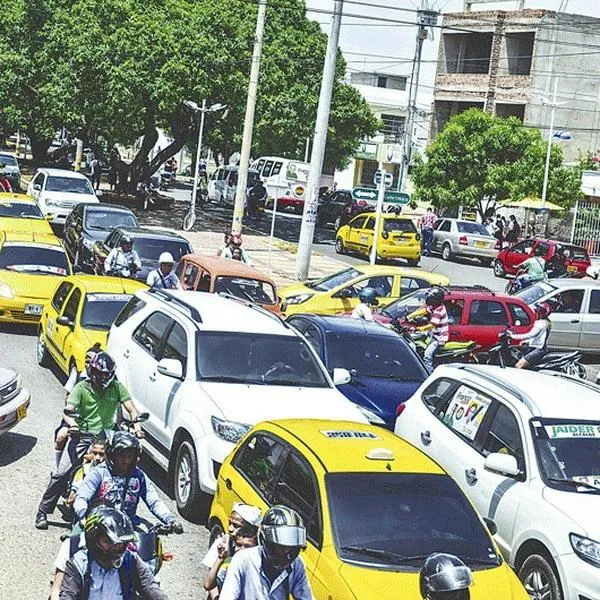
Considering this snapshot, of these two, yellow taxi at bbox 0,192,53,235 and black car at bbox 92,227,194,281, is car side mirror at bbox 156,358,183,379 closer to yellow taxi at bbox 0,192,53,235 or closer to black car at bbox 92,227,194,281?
black car at bbox 92,227,194,281

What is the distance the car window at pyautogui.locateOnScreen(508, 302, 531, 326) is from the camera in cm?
1928

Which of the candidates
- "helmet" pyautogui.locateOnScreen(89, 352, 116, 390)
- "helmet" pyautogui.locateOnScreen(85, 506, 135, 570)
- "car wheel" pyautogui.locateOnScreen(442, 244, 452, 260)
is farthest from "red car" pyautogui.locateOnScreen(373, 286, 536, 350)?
"car wheel" pyautogui.locateOnScreen(442, 244, 452, 260)

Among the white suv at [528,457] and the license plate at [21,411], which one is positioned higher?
the white suv at [528,457]

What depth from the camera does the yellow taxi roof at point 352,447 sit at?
7.55m

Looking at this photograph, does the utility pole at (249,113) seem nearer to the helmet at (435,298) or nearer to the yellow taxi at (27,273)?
the yellow taxi at (27,273)

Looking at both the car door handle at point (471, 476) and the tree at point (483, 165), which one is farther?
the tree at point (483, 165)

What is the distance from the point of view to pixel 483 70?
62.0m

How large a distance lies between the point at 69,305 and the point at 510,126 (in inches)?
1277

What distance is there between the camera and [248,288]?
699 inches

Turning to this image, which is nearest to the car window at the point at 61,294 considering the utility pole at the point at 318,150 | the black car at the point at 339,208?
the utility pole at the point at 318,150

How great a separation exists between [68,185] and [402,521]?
27.3 m

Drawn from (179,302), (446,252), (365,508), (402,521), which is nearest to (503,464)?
(402,521)

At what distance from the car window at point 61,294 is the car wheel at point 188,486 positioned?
19.6 ft

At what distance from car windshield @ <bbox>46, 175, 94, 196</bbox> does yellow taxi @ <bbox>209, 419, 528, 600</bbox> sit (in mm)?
25543
